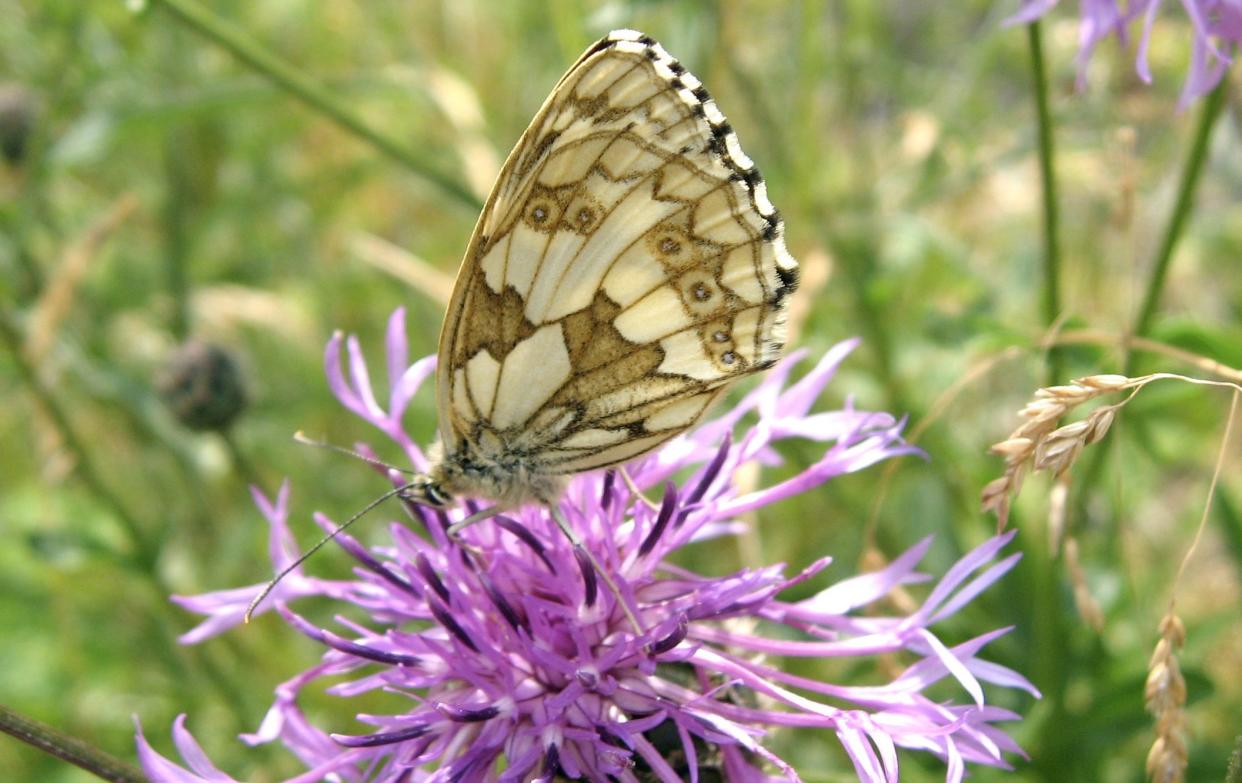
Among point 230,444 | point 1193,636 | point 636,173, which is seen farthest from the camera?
point 230,444

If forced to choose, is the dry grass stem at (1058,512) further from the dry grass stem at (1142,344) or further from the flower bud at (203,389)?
the flower bud at (203,389)

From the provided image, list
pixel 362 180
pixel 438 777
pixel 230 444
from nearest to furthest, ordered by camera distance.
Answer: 1. pixel 438 777
2. pixel 230 444
3. pixel 362 180

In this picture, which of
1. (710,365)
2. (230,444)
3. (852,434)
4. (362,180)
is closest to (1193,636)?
(852,434)

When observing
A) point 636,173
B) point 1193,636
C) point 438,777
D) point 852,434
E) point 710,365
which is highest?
point 636,173

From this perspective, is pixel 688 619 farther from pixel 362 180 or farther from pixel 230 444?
pixel 362 180

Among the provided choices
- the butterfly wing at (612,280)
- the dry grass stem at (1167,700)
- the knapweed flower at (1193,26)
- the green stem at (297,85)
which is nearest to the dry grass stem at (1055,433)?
the dry grass stem at (1167,700)

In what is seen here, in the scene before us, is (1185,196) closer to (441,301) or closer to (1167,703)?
(1167,703)

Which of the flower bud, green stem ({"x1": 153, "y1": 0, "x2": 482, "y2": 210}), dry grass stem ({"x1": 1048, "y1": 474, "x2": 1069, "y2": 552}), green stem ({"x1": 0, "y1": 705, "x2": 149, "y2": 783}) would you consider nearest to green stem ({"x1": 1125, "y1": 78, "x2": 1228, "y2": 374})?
dry grass stem ({"x1": 1048, "y1": 474, "x2": 1069, "y2": 552})
